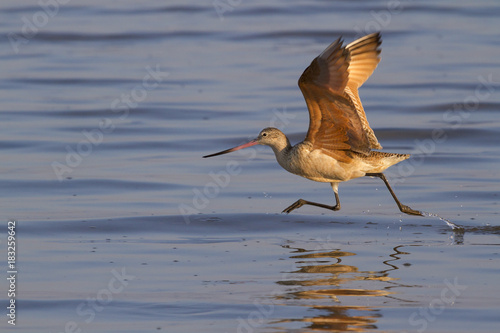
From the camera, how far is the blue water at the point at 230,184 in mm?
6219

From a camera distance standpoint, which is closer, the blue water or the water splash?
the blue water

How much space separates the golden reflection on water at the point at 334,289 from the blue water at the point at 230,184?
0.02 metres

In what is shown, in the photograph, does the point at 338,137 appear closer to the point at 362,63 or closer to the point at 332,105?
the point at 332,105

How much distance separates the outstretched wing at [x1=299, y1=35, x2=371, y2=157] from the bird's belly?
68 mm

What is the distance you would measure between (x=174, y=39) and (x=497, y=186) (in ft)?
33.7

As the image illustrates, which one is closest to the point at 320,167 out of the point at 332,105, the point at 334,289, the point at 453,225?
the point at 332,105

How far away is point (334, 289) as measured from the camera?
6.45m

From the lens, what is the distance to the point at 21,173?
10.4m

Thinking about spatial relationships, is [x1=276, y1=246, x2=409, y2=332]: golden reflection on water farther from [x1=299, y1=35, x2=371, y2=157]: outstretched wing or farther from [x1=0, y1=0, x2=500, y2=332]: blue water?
[x1=299, y1=35, x2=371, y2=157]: outstretched wing

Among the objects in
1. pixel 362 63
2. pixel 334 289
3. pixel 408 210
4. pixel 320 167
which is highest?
pixel 362 63

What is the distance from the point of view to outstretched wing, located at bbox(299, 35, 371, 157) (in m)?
7.31

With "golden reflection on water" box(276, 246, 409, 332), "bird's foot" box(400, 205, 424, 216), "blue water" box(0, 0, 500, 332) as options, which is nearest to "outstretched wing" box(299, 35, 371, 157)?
"bird's foot" box(400, 205, 424, 216)

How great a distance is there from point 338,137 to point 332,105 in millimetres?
452

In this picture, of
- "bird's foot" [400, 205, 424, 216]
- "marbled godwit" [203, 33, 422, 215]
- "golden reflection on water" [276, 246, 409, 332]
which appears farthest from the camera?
"bird's foot" [400, 205, 424, 216]
